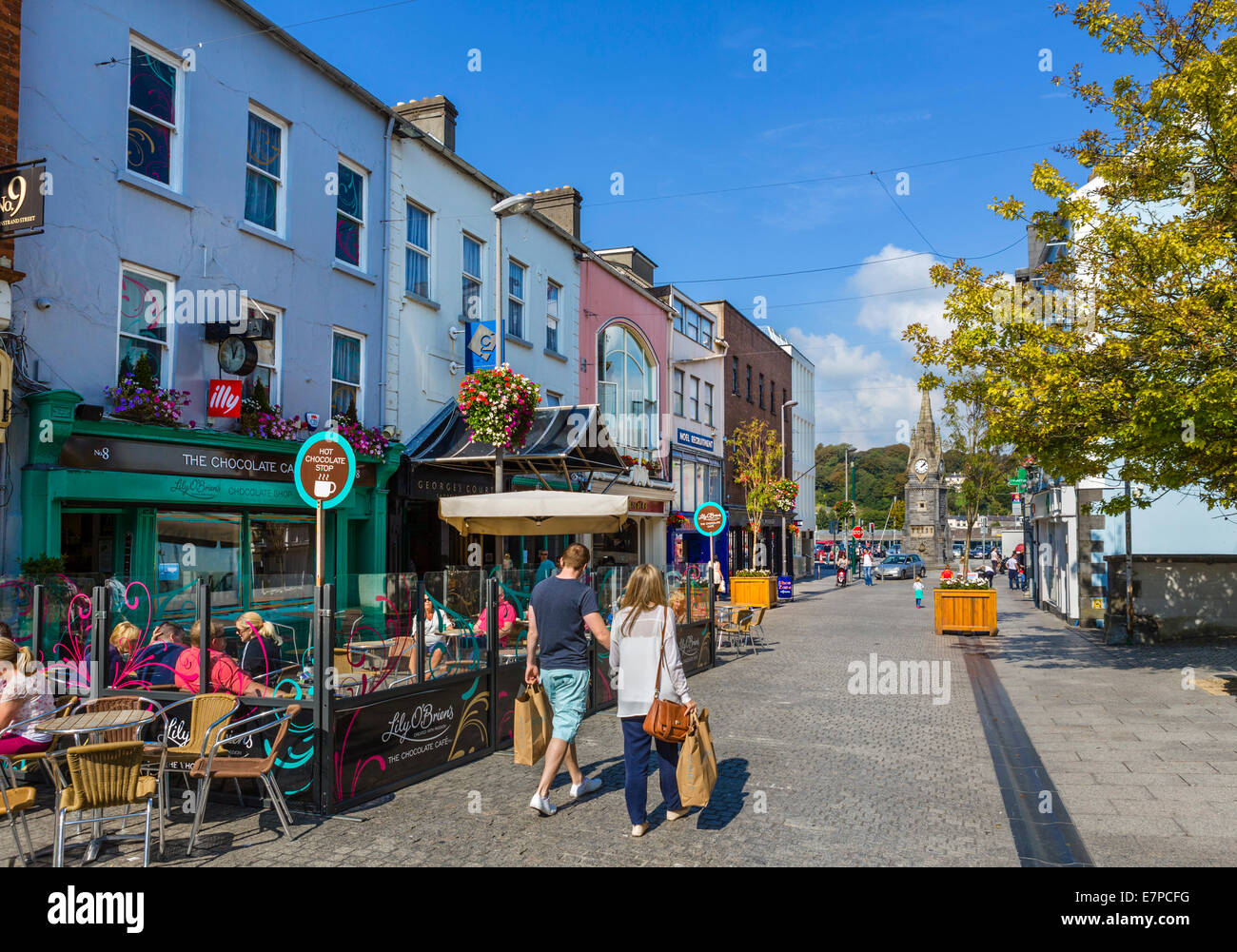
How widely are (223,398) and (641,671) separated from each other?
27.9ft

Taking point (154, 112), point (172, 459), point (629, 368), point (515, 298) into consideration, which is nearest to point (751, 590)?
point (629, 368)

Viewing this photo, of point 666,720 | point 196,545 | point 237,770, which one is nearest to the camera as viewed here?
point 666,720

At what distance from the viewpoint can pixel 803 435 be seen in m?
51.8

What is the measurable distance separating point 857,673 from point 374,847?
9477 millimetres

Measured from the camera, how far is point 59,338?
1032 centimetres

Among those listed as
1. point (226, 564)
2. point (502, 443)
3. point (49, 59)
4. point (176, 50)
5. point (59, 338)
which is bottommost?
point (226, 564)

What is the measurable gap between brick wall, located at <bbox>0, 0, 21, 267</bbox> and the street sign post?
3918 millimetres

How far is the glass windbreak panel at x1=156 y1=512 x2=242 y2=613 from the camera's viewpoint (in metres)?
11.8

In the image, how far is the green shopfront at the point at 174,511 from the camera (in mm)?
9828

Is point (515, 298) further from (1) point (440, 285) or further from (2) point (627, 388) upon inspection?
(2) point (627, 388)

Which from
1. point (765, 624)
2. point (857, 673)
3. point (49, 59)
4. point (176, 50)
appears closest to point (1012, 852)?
A: point (857, 673)

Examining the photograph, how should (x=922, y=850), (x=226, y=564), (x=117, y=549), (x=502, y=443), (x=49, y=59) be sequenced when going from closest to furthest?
1. (x=922, y=850)
2. (x=49, y=59)
3. (x=117, y=549)
4. (x=226, y=564)
5. (x=502, y=443)
